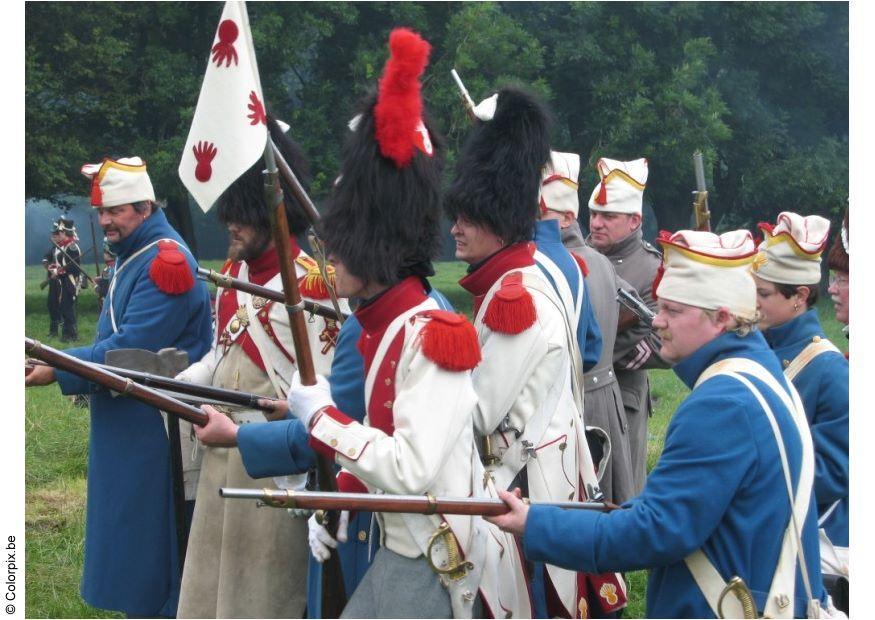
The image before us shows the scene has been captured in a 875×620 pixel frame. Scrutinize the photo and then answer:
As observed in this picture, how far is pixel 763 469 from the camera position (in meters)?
2.82

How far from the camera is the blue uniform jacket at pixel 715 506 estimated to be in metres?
2.81

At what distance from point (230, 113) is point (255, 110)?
0.07 m

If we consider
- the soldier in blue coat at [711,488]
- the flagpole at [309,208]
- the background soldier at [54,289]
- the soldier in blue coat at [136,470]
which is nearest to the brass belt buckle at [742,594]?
the soldier in blue coat at [711,488]

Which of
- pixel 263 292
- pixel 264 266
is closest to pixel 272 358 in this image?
pixel 263 292

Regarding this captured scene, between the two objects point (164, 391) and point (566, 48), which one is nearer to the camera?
point (164, 391)

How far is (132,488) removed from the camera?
5105 millimetres

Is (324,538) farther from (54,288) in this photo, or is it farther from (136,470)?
(54,288)

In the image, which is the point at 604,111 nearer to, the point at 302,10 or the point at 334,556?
the point at 302,10

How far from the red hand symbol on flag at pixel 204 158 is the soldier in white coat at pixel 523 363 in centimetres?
120

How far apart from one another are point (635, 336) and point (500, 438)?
2.07 meters

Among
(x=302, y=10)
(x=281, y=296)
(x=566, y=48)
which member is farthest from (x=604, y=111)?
(x=281, y=296)

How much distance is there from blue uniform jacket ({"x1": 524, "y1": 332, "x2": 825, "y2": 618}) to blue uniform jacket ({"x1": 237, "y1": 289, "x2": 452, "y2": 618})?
0.84 metres

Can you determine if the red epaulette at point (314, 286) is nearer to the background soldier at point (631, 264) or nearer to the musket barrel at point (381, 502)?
the musket barrel at point (381, 502)

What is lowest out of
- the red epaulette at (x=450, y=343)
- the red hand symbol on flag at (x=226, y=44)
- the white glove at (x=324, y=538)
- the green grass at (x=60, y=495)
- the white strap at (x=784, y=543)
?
the green grass at (x=60, y=495)
